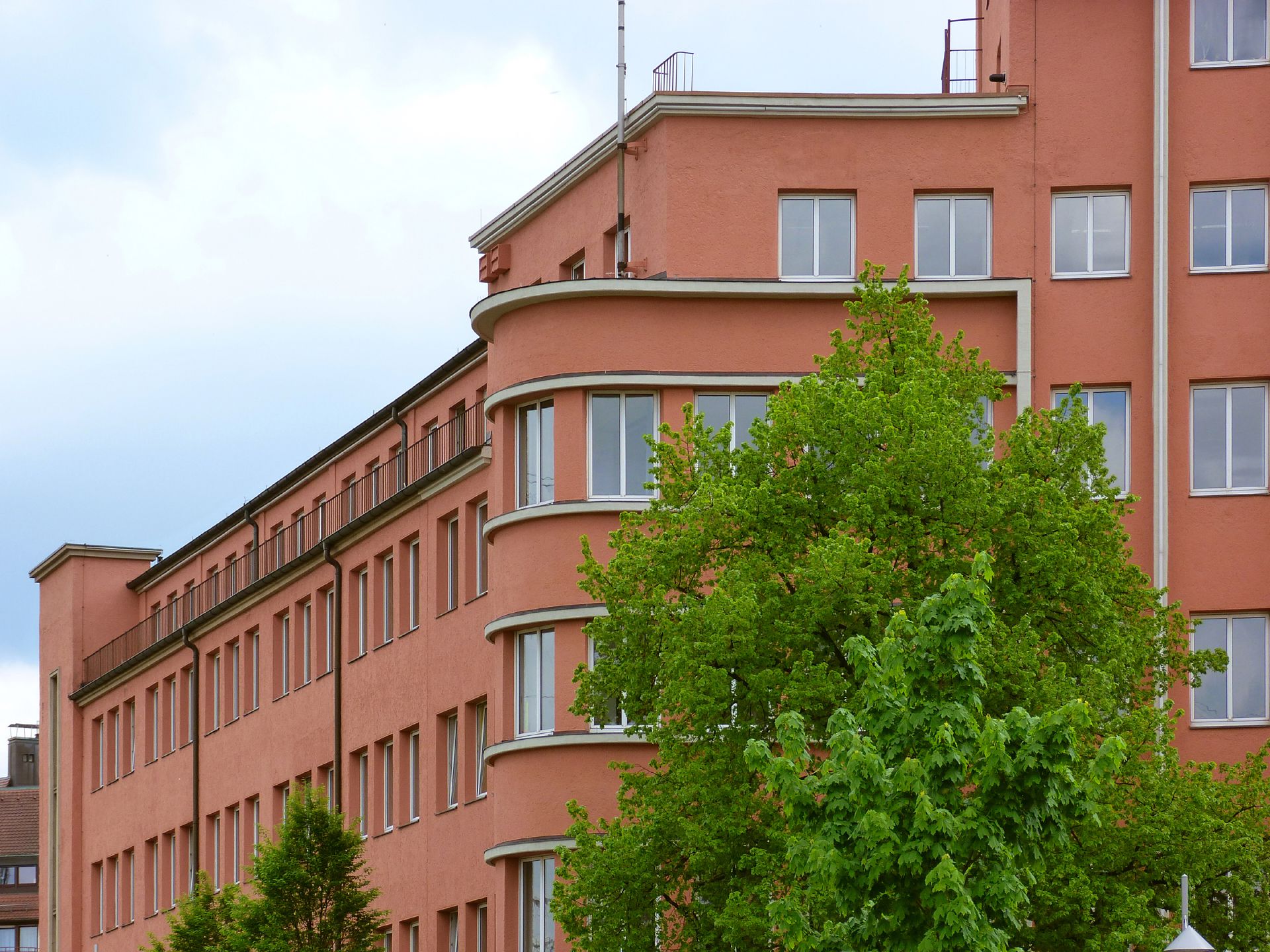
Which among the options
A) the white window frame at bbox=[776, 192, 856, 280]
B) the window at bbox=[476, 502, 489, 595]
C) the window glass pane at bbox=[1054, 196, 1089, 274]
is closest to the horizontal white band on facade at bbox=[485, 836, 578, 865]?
the window at bbox=[476, 502, 489, 595]

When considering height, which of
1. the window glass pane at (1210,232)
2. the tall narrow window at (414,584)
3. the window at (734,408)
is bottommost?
the tall narrow window at (414,584)

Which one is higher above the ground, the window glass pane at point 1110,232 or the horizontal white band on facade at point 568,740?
the window glass pane at point 1110,232

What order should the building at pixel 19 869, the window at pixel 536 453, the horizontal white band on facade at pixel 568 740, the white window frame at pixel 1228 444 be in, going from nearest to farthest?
the horizontal white band on facade at pixel 568 740, the white window frame at pixel 1228 444, the window at pixel 536 453, the building at pixel 19 869

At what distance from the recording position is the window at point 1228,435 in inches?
1604

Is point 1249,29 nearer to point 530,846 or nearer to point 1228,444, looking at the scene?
point 1228,444

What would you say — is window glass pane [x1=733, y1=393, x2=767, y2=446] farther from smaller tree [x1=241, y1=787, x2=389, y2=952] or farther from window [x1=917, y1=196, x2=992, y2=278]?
smaller tree [x1=241, y1=787, x2=389, y2=952]

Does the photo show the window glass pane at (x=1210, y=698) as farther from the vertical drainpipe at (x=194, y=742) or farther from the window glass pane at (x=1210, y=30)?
the vertical drainpipe at (x=194, y=742)

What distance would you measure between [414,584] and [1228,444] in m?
17.6

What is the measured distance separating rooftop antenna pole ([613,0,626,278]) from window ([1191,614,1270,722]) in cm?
1099

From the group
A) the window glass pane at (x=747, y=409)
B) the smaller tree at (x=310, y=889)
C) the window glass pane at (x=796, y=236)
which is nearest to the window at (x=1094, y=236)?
the window glass pane at (x=796, y=236)

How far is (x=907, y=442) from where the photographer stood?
3100cm

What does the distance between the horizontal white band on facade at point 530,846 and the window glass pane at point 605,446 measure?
5.32m

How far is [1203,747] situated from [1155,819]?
31.0 ft

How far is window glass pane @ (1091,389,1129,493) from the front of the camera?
1607 inches
